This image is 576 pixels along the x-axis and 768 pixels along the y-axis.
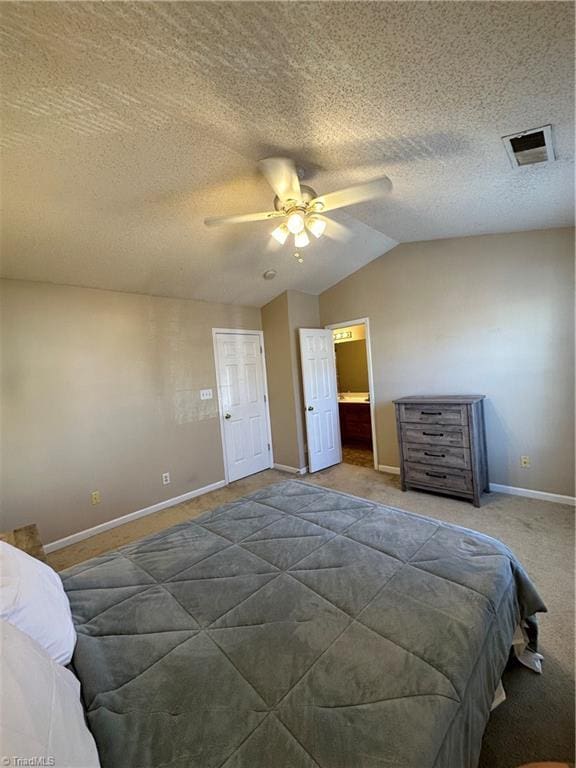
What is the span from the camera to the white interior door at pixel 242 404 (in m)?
4.29

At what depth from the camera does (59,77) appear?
49.2 inches

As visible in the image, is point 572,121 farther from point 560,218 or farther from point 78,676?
point 78,676

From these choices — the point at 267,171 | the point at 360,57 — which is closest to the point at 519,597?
the point at 360,57

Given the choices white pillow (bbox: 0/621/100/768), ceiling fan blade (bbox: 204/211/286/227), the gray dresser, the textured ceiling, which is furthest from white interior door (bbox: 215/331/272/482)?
white pillow (bbox: 0/621/100/768)

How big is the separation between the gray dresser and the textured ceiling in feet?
5.60

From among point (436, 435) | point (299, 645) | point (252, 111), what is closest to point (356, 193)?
point (252, 111)

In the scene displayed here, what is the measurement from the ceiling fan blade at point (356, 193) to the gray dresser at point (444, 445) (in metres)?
2.14

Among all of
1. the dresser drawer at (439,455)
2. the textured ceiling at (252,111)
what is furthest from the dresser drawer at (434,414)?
the textured ceiling at (252,111)

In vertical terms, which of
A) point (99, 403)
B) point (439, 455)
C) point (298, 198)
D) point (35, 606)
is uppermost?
point (298, 198)

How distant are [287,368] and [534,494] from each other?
9.78 ft

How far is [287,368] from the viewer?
14.5 ft

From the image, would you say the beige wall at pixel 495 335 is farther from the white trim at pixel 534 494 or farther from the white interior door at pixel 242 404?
the white interior door at pixel 242 404

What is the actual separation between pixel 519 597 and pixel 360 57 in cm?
222

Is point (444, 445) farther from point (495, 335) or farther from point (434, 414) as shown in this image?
point (495, 335)
